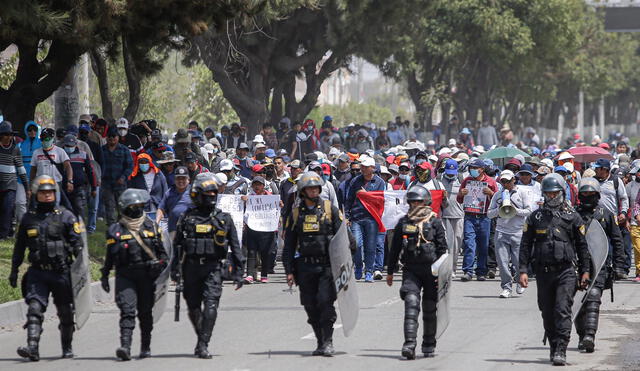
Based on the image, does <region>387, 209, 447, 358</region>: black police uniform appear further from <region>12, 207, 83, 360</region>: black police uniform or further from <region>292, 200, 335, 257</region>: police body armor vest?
<region>12, 207, 83, 360</region>: black police uniform

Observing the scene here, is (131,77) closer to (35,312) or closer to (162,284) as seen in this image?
(162,284)

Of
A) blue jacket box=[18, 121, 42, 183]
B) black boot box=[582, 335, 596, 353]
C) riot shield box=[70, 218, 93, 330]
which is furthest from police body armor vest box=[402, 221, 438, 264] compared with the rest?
blue jacket box=[18, 121, 42, 183]

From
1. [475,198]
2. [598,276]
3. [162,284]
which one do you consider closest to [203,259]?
[162,284]

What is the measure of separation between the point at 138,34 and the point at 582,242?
31.8ft

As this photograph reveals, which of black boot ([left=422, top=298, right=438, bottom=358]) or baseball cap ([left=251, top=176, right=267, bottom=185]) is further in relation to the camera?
baseball cap ([left=251, top=176, right=267, bottom=185])

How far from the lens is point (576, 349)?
469 inches

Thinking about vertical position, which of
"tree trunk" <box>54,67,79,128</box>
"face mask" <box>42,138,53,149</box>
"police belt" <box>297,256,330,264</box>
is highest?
"tree trunk" <box>54,67,79,128</box>

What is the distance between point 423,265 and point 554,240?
3.69 feet

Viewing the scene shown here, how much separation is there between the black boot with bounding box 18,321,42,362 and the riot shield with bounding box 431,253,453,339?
3358 millimetres

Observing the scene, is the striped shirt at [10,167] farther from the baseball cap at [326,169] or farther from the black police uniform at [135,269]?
the black police uniform at [135,269]

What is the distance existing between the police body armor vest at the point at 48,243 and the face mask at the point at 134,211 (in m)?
0.57

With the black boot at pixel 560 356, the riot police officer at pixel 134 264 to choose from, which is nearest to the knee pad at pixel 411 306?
the black boot at pixel 560 356

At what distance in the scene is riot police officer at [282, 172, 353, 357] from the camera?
1141 cm

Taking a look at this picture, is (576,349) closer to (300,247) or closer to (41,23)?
(300,247)
